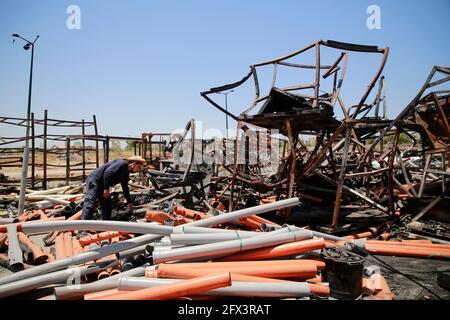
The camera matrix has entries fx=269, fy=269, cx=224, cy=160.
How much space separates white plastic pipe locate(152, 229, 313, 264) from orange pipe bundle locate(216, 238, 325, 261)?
0.27ft

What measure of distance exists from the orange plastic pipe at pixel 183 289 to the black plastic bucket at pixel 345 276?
51.2 inches

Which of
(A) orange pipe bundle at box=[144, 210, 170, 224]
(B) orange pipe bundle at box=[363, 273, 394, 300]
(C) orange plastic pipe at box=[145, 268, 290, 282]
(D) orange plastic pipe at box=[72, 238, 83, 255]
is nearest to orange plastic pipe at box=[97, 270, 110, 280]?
(C) orange plastic pipe at box=[145, 268, 290, 282]

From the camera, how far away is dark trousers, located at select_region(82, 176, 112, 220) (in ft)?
19.4

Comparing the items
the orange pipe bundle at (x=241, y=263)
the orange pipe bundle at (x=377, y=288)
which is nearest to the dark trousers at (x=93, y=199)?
the orange pipe bundle at (x=241, y=263)

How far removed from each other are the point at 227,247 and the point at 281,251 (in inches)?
28.2

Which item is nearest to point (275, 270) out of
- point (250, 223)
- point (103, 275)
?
point (250, 223)

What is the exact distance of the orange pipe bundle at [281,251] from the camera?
350 centimetres

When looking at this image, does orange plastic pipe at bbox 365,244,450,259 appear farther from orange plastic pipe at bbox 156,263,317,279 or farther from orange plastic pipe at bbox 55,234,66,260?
orange plastic pipe at bbox 55,234,66,260

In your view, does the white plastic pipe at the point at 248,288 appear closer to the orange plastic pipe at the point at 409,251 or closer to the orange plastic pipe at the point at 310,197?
the orange plastic pipe at the point at 409,251

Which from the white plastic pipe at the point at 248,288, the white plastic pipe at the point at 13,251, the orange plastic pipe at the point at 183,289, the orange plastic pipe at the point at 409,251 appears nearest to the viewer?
the orange plastic pipe at the point at 183,289

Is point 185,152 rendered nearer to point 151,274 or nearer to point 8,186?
point 151,274

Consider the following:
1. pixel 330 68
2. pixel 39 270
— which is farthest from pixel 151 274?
pixel 330 68

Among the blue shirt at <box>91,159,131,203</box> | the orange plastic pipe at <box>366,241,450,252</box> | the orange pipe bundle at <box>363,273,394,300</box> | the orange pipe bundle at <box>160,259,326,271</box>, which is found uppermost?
the blue shirt at <box>91,159,131,203</box>
